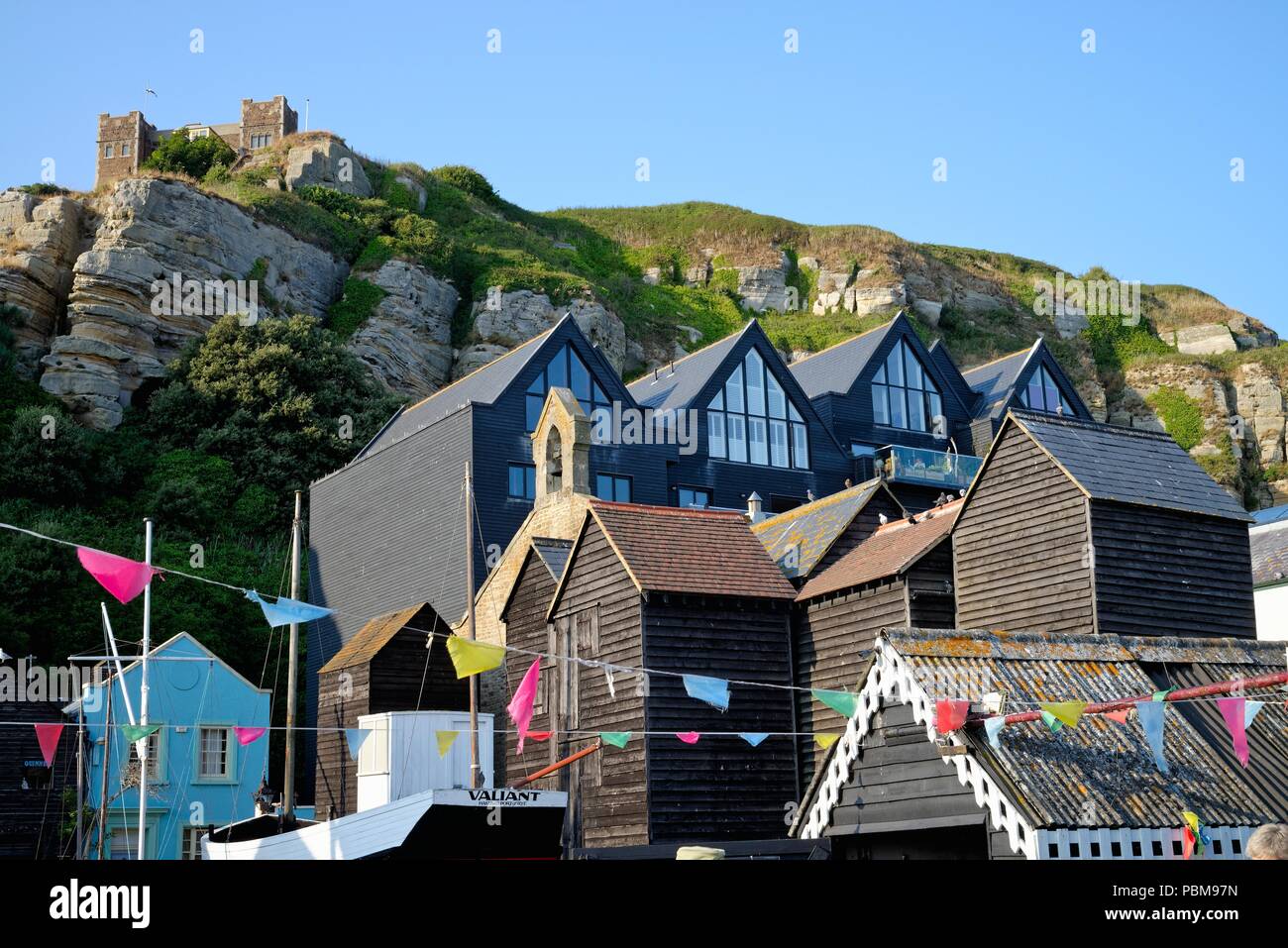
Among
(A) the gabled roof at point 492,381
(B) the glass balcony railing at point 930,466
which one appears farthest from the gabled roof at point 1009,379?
(A) the gabled roof at point 492,381

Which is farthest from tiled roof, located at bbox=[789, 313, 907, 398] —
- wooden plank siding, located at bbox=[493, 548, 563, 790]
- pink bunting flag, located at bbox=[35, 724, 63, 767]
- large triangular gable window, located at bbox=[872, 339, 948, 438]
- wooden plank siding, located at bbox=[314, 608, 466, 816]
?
pink bunting flag, located at bbox=[35, 724, 63, 767]

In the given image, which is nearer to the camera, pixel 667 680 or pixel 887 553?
pixel 667 680

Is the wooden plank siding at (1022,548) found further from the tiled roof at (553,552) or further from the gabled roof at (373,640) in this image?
the gabled roof at (373,640)

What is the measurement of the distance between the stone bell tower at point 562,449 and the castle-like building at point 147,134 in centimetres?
5269

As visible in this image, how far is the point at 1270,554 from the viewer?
3850 cm

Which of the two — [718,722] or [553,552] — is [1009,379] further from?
[718,722]

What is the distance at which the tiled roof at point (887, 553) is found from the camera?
2591 centimetres

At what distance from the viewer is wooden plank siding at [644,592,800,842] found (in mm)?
25297

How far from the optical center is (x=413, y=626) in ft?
118

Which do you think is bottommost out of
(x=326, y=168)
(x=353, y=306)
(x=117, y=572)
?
(x=117, y=572)

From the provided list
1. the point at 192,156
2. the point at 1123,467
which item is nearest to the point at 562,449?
the point at 1123,467

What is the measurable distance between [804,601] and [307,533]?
29.9 meters

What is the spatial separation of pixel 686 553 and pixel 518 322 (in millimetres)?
40999

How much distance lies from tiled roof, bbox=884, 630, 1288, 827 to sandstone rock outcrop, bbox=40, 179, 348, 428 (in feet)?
139
